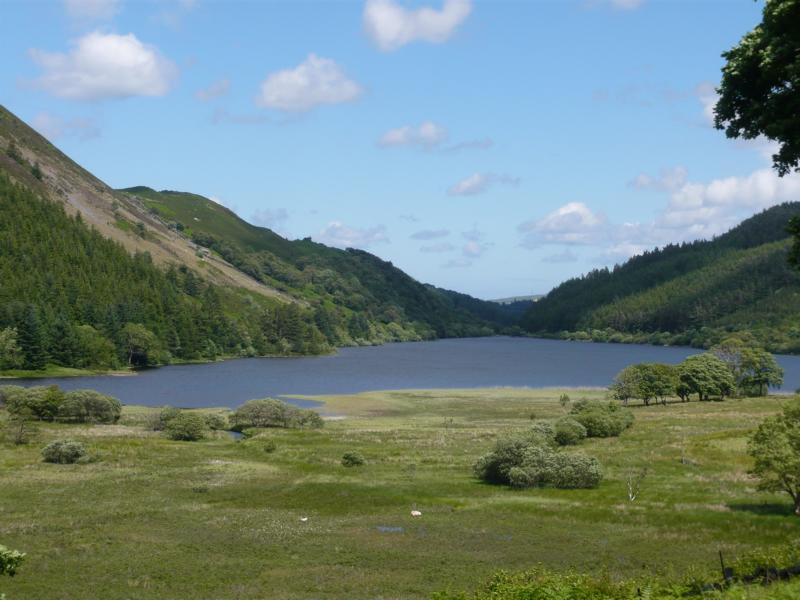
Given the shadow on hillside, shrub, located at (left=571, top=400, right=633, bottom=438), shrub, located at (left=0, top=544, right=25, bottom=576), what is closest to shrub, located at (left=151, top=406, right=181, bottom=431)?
shrub, located at (left=571, top=400, right=633, bottom=438)

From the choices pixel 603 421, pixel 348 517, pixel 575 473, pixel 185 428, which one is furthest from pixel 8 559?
pixel 603 421

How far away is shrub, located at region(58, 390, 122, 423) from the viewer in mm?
107312

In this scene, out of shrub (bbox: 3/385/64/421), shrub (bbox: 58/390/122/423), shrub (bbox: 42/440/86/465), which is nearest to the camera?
shrub (bbox: 42/440/86/465)

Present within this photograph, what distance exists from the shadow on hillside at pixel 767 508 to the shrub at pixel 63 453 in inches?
2511

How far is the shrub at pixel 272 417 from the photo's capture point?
366 ft

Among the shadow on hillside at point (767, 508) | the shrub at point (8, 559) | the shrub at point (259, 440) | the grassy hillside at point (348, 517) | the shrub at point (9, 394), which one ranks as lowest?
the shrub at point (259, 440)

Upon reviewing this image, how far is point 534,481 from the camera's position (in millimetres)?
67562

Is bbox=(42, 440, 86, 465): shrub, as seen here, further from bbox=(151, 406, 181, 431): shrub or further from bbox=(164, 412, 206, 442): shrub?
bbox=(151, 406, 181, 431): shrub

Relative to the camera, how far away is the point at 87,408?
109 meters

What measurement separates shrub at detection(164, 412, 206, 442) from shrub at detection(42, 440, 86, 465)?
20.2 metres

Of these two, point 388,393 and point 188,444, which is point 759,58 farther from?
point 388,393

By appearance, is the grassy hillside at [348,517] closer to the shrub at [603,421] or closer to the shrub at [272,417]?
the shrub at [603,421]

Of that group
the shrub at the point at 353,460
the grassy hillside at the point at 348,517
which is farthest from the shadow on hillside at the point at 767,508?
the shrub at the point at 353,460

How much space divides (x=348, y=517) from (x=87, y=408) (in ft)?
223
